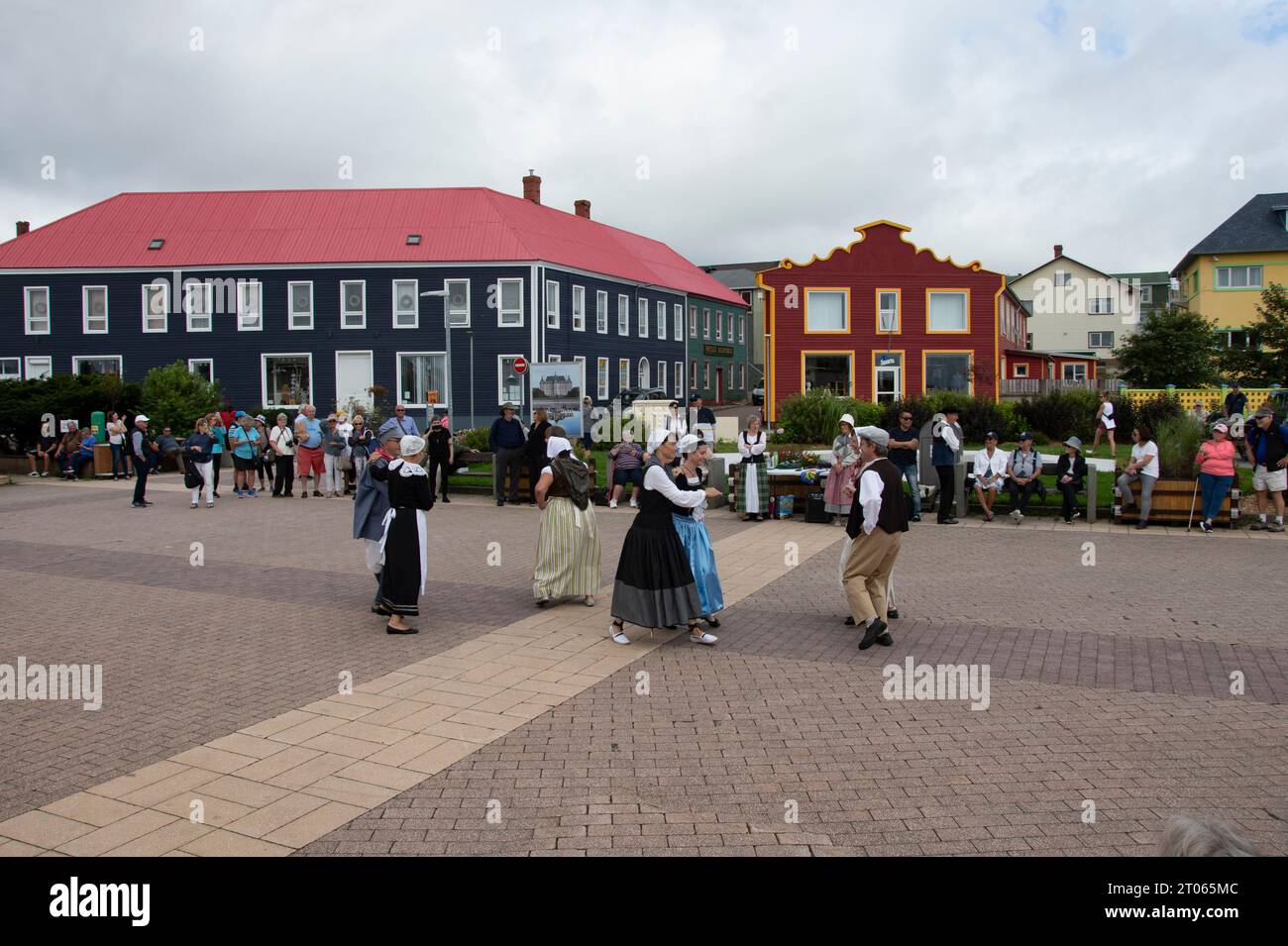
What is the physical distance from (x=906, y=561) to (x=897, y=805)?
8.37 m

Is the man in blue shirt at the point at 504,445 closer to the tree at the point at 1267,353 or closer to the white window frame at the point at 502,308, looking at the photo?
the white window frame at the point at 502,308

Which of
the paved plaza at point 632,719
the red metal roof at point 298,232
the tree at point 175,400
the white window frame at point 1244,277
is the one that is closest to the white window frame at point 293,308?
the red metal roof at point 298,232

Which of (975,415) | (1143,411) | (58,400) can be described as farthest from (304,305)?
(1143,411)

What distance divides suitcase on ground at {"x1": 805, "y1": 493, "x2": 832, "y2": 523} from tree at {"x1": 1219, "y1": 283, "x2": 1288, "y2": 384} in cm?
3144

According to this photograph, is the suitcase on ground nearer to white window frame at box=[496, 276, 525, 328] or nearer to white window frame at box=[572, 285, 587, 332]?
white window frame at box=[496, 276, 525, 328]

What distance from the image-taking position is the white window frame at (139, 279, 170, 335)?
4378cm

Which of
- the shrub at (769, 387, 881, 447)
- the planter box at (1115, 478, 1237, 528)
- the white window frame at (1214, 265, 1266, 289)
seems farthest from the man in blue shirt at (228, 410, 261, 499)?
the white window frame at (1214, 265, 1266, 289)

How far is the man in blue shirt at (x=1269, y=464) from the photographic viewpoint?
1609cm

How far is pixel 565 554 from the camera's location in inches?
419

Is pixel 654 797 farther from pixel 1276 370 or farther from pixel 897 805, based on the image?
pixel 1276 370

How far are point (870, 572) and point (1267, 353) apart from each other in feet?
133

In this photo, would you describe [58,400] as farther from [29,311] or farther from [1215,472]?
[1215,472]

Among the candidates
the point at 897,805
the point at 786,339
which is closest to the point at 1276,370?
the point at 786,339
